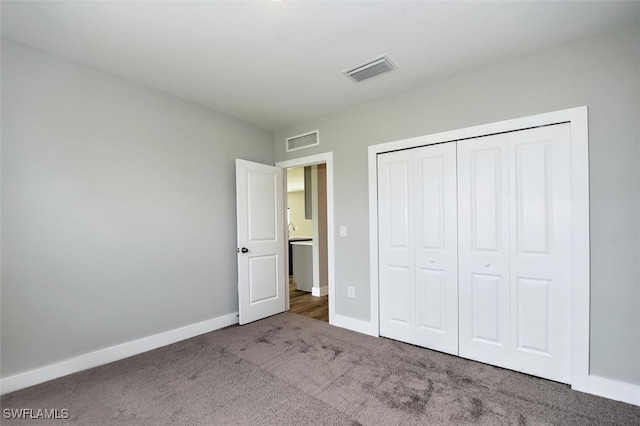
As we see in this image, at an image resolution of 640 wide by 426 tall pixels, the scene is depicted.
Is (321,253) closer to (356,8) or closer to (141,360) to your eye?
(141,360)

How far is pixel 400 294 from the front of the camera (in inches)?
121

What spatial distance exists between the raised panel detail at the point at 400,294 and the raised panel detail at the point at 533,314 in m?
0.93

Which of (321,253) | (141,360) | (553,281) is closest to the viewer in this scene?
(553,281)

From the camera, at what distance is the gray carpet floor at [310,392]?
1.86m

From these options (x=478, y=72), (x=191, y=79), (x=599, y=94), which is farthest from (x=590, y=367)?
(x=191, y=79)

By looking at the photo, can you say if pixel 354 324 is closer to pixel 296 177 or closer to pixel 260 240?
pixel 260 240

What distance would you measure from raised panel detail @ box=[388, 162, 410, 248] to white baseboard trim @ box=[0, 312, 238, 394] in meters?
2.28

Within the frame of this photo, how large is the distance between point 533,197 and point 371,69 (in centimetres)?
173

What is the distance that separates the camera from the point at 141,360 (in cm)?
267

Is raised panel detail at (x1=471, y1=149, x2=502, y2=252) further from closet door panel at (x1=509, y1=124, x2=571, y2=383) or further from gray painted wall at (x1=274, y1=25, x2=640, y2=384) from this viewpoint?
gray painted wall at (x1=274, y1=25, x2=640, y2=384)

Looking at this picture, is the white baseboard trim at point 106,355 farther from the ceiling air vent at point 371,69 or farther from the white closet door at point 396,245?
the ceiling air vent at point 371,69

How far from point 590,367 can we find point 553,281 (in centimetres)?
63

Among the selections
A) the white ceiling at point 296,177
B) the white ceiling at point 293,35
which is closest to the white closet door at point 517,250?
the white ceiling at point 293,35

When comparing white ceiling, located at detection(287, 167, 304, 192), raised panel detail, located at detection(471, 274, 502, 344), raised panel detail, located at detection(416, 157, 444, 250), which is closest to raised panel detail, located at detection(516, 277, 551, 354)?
raised panel detail, located at detection(471, 274, 502, 344)
